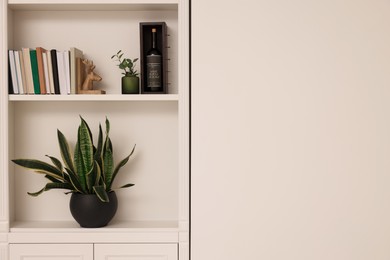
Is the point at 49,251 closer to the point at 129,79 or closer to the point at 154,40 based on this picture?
the point at 129,79

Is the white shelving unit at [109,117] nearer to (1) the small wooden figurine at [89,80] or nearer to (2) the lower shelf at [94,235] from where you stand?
(1) the small wooden figurine at [89,80]

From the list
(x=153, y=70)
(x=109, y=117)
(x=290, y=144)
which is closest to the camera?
(x=290, y=144)

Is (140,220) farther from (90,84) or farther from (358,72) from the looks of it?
(358,72)

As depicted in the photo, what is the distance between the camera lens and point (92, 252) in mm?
2596

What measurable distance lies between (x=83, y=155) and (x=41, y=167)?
0.21 m

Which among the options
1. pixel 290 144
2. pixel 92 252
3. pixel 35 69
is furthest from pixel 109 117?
pixel 290 144

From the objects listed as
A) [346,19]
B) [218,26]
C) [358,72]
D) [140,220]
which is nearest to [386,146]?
[358,72]

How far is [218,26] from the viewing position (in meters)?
2.46

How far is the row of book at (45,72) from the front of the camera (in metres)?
2.68

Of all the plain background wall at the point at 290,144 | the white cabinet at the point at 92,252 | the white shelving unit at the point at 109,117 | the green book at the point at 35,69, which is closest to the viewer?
the plain background wall at the point at 290,144

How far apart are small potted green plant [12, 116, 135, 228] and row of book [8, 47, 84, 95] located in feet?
0.71

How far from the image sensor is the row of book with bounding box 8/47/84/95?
268 cm

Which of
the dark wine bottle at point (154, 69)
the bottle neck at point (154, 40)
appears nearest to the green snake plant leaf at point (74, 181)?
the dark wine bottle at point (154, 69)

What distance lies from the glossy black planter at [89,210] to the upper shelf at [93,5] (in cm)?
95
